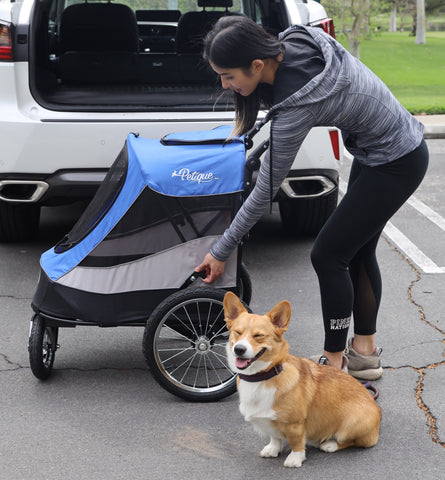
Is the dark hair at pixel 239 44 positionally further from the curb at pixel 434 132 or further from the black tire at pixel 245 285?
the curb at pixel 434 132

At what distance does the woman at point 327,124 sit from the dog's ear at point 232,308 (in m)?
0.34

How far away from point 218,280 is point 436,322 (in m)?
1.59

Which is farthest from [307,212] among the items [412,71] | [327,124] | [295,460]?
[412,71]

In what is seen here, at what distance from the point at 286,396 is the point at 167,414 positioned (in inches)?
28.6

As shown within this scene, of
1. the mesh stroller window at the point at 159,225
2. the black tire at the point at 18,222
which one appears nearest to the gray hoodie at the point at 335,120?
the mesh stroller window at the point at 159,225

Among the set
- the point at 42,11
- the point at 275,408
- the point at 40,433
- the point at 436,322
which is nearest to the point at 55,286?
the point at 40,433

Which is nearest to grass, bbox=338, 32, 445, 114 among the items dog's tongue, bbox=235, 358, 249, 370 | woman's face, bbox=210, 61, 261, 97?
woman's face, bbox=210, 61, 261, 97

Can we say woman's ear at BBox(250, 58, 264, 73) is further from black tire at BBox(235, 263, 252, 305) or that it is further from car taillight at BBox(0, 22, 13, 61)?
car taillight at BBox(0, 22, 13, 61)

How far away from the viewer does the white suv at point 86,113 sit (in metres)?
5.29

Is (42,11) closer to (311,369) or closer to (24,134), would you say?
(24,134)

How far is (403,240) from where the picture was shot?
642cm

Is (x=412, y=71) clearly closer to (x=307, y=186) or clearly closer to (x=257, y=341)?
(x=307, y=186)

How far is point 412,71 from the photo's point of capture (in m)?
26.5

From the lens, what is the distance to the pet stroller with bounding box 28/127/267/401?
12.5ft
